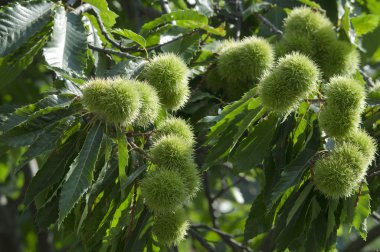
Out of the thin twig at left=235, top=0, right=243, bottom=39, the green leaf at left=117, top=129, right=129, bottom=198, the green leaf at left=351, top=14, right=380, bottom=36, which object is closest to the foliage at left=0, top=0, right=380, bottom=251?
the green leaf at left=117, top=129, right=129, bottom=198

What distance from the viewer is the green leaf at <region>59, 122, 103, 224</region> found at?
2223mm

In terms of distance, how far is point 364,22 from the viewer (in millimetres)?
3422

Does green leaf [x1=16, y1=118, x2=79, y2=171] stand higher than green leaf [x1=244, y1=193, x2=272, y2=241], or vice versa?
green leaf [x1=16, y1=118, x2=79, y2=171]

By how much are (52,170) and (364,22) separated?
1.75 meters

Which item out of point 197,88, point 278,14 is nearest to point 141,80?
point 197,88

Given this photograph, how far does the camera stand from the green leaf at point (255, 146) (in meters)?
2.70

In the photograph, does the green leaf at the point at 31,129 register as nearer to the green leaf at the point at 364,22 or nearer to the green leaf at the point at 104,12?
the green leaf at the point at 104,12

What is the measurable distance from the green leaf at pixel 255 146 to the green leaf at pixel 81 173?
1.95ft

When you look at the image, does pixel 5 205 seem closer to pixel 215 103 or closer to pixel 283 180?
pixel 215 103

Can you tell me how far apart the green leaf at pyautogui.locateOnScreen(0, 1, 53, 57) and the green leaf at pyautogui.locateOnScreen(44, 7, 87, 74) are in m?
0.06

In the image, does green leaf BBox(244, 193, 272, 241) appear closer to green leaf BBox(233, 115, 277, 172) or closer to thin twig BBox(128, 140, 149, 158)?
green leaf BBox(233, 115, 277, 172)

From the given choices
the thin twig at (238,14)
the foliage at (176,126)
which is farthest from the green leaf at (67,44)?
the thin twig at (238,14)

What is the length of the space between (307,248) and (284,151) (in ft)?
1.31

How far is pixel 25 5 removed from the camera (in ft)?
8.95
